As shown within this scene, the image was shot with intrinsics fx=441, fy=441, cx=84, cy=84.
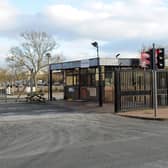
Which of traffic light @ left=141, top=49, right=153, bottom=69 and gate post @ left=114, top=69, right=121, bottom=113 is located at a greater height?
traffic light @ left=141, top=49, right=153, bottom=69

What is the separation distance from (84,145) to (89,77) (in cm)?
2355

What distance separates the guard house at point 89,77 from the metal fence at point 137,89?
5.33 m

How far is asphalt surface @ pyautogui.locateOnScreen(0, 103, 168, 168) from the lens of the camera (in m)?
9.35

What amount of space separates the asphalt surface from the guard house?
45.3ft

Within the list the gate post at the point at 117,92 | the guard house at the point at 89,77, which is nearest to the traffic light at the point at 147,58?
the gate post at the point at 117,92

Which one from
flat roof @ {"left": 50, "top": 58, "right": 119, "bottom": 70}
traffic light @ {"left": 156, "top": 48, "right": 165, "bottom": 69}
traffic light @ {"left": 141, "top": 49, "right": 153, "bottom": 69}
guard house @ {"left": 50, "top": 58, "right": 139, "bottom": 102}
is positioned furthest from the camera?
guard house @ {"left": 50, "top": 58, "right": 139, "bottom": 102}

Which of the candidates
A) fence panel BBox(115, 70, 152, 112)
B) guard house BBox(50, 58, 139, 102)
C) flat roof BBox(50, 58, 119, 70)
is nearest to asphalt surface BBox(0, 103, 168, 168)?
fence panel BBox(115, 70, 152, 112)

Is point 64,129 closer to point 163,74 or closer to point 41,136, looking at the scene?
point 41,136

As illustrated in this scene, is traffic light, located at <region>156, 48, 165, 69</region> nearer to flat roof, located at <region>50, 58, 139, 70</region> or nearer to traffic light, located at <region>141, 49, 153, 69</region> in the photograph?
traffic light, located at <region>141, 49, 153, 69</region>

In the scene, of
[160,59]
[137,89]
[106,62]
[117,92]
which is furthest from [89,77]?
[160,59]

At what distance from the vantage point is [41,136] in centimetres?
1441

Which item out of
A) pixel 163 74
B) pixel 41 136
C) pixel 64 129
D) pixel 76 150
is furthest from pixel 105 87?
pixel 76 150

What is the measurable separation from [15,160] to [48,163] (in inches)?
37.7

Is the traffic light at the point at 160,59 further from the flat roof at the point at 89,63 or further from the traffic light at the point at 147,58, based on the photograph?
the flat roof at the point at 89,63
